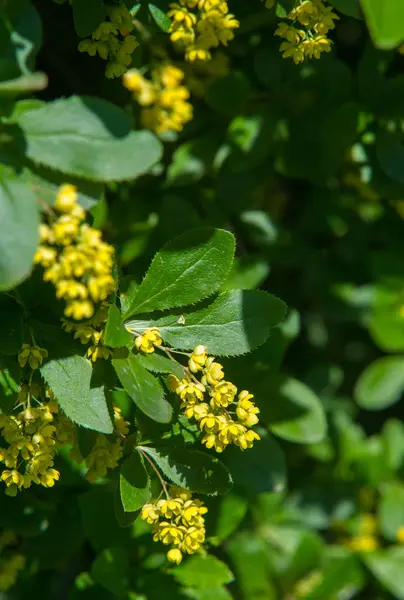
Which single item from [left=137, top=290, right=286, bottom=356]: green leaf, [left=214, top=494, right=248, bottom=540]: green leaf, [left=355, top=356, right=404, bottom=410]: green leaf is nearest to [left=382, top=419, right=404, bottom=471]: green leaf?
[left=355, top=356, right=404, bottom=410]: green leaf

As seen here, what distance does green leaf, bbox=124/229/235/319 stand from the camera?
4.07ft

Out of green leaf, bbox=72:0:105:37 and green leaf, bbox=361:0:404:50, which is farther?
green leaf, bbox=72:0:105:37

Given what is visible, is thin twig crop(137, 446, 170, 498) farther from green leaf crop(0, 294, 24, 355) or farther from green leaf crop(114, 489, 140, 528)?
green leaf crop(0, 294, 24, 355)

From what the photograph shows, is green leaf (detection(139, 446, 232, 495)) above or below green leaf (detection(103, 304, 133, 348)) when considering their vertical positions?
below

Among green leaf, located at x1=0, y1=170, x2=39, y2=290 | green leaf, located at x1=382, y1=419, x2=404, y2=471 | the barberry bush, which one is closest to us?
green leaf, located at x1=0, y1=170, x2=39, y2=290

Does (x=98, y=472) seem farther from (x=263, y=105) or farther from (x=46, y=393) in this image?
(x=263, y=105)

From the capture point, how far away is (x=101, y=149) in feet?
3.49

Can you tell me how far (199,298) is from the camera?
48.9 inches

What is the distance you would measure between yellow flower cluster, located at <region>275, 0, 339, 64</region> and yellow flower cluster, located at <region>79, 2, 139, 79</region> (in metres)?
0.27

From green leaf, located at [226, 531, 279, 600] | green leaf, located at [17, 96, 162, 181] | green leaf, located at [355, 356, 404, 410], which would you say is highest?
green leaf, located at [17, 96, 162, 181]

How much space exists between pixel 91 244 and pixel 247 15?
0.78 meters

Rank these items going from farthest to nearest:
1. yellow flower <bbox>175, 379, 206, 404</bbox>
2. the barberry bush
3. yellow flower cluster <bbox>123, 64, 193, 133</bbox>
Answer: yellow flower cluster <bbox>123, 64, 193, 133</bbox> < yellow flower <bbox>175, 379, 206, 404</bbox> < the barberry bush

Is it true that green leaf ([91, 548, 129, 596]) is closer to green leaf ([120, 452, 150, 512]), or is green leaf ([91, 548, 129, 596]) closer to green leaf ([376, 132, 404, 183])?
green leaf ([120, 452, 150, 512])

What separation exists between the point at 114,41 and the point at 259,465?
93 cm
